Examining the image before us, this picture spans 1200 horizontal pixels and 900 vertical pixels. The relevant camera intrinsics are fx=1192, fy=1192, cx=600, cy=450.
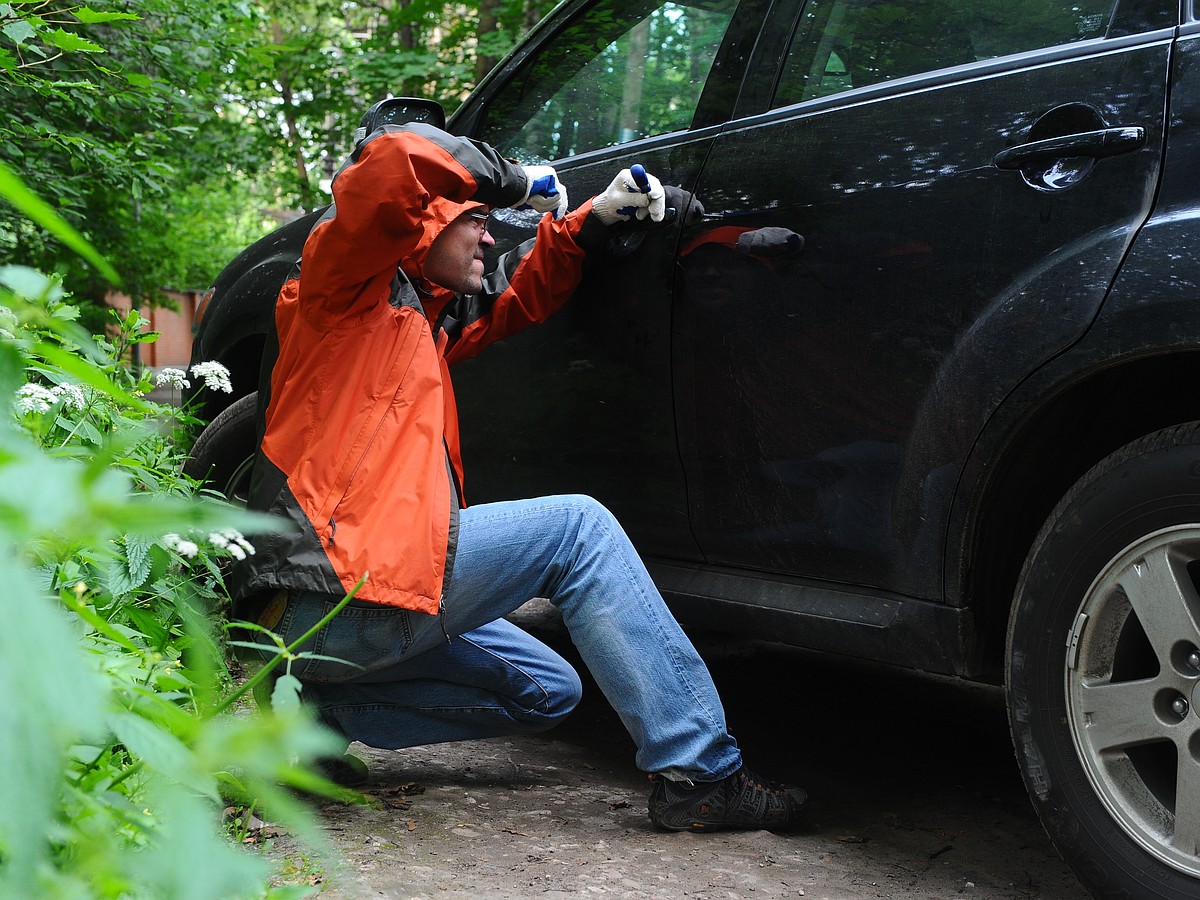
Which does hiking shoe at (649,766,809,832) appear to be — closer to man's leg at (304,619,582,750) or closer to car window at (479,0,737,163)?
man's leg at (304,619,582,750)

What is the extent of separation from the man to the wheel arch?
0.58 metres

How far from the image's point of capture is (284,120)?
8.20 meters

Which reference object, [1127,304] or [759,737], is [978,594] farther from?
[759,737]

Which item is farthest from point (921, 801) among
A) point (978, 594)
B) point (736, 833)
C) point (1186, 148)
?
point (1186, 148)

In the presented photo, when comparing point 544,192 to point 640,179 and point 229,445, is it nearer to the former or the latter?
point 640,179

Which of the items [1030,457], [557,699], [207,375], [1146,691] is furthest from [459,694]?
[1146,691]

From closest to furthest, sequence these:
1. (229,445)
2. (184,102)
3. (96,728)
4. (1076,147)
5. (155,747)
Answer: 1. (96,728)
2. (155,747)
3. (1076,147)
4. (229,445)
5. (184,102)

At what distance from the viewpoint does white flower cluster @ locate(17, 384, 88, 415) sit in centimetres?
182

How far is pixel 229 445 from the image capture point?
3.36m

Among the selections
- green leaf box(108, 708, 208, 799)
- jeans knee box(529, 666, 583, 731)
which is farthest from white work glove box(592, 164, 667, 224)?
green leaf box(108, 708, 208, 799)

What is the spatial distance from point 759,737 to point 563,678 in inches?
25.5

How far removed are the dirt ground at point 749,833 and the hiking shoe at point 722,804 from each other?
3cm

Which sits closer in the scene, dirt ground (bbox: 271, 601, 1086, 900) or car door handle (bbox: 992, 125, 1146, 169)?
car door handle (bbox: 992, 125, 1146, 169)

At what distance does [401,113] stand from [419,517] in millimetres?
912
